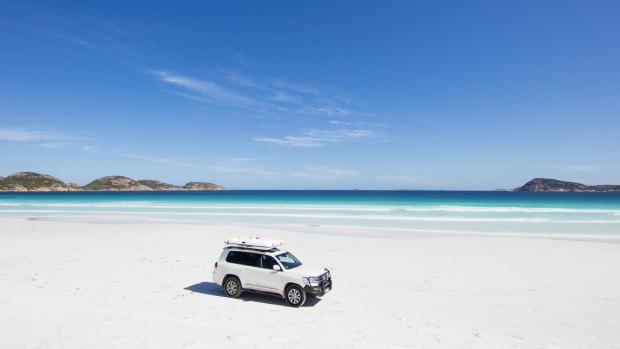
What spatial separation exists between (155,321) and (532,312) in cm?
1038

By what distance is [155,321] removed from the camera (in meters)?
8.70

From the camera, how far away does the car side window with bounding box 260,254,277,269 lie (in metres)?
10.9

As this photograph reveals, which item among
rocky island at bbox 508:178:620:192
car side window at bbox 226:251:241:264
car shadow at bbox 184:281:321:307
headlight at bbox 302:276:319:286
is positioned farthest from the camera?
rocky island at bbox 508:178:620:192

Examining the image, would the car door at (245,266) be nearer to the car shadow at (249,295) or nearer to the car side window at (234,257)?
the car side window at (234,257)

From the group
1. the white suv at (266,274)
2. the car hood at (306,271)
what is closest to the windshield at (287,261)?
the white suv at (266,274)

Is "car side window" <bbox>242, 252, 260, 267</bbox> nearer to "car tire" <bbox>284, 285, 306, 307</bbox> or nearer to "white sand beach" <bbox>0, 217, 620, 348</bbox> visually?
"white sand beach" <bbox>0, 217, 620, 348</bbox>

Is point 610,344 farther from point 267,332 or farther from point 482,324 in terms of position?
point 267,332

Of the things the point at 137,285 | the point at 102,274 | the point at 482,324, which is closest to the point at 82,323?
the point at 137,285

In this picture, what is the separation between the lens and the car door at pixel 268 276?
10.7m

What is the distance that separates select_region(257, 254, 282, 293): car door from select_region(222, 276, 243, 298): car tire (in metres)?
0.74

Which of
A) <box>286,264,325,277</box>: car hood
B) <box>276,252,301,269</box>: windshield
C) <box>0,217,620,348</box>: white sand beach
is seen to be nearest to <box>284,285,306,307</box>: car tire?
<box>0,217,620,348</box>: white sand beach

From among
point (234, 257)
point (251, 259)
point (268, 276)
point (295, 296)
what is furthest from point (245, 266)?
point (295, 296)

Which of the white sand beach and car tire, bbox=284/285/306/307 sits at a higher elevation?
car tire, bbox=284/285/306/307

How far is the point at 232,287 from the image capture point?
441 inches
